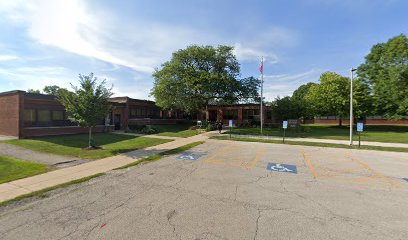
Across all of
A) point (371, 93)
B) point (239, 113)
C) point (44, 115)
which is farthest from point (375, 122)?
point (44, 115)

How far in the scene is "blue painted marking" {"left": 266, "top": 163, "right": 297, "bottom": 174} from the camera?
9.25m

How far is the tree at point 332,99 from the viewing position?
3476cm

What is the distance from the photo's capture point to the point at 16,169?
29.8 feet

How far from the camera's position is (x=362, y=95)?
34969 millimetres

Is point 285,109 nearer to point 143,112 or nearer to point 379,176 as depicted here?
point 143,112

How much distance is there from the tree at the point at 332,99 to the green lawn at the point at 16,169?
37.0 m

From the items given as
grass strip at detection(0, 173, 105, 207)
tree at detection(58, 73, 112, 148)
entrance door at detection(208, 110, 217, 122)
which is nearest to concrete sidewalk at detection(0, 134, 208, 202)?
grass strip at detection(0, 173, 105, 207)

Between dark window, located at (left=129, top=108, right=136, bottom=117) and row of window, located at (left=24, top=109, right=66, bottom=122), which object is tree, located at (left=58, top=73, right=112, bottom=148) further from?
dark window, located at (left=129, top=108, right=136, bottom=117)

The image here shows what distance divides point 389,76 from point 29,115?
47.4 meters

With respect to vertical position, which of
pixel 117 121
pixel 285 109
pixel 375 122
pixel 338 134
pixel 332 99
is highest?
pixel 332 99

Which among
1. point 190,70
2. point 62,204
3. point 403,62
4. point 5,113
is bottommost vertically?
point 62,204

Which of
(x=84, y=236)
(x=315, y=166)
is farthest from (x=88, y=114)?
(x=315, y=166)

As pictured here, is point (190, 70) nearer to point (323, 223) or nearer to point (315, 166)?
point (315, 166)

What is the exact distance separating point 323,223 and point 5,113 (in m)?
26.7
